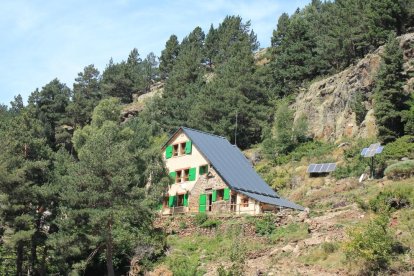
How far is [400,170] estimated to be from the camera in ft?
135

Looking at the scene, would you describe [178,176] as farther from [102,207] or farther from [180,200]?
[102,207]

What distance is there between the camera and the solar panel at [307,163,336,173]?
49.4 meters

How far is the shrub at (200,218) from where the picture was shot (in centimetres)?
3853

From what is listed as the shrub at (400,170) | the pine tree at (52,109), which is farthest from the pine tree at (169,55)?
the shrub at (400,170)

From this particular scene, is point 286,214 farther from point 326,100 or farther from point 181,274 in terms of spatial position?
point 326,100

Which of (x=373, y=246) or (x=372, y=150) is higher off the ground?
(x=372, y=150)

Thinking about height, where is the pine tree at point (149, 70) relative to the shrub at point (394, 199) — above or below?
above

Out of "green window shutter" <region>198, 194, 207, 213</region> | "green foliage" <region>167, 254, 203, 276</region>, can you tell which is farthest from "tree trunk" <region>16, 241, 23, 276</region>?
"green window shutter" <region>198, 194, 207, 213</region>

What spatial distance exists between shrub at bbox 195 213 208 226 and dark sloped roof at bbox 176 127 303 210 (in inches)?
171

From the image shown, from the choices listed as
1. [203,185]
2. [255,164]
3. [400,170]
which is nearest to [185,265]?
[203,185]

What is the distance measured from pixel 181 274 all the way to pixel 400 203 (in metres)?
12.4

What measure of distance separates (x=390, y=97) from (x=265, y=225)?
18.8m

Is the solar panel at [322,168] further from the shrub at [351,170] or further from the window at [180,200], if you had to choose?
the window at [180,200]

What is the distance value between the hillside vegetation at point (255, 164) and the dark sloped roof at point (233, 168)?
283 cm
